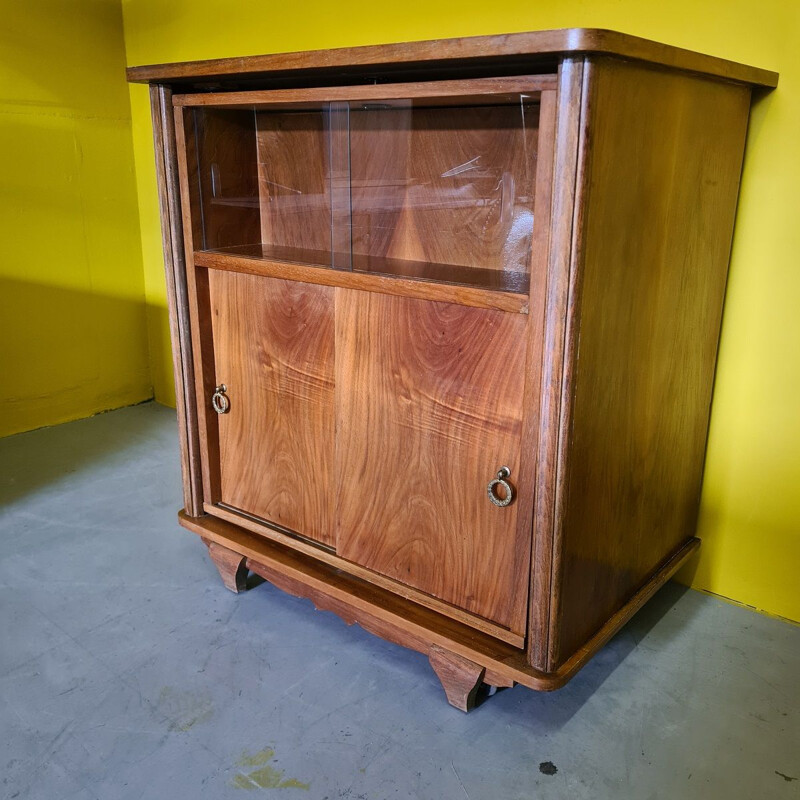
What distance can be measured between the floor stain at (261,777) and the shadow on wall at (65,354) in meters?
2.25

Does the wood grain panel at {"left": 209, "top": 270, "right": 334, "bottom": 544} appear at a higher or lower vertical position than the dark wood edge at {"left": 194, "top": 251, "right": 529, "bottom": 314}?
lower

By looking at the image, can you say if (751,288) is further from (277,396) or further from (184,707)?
(184,707)

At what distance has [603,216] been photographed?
53.6 inches

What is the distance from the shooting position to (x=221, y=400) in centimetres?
209

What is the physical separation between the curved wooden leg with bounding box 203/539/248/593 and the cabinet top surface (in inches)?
46.8

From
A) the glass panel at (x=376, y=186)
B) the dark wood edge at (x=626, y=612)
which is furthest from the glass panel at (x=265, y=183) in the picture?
the dark wood edge at (x=626, y=612)

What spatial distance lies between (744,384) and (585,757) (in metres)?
0.99

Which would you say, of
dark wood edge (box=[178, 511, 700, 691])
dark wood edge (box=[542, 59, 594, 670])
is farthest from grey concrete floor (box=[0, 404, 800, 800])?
dark wood edge (box=[542, 59, 594, 670])

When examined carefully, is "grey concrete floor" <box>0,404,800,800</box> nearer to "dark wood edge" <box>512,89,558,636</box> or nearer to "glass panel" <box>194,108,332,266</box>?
"dark wood edge" <box>512,89,558,636</box>

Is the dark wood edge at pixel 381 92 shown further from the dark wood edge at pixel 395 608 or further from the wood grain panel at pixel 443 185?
the dark wood edge at pixel 395 608

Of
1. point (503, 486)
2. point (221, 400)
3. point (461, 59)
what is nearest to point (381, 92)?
point (461, 59)

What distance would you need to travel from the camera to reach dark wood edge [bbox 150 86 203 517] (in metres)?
1.92

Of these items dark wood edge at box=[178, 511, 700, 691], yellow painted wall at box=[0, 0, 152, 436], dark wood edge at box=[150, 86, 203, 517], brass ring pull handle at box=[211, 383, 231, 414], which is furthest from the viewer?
yellow painted wall at box=[0, 0, 152, 436]

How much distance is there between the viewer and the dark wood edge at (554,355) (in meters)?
1.27
